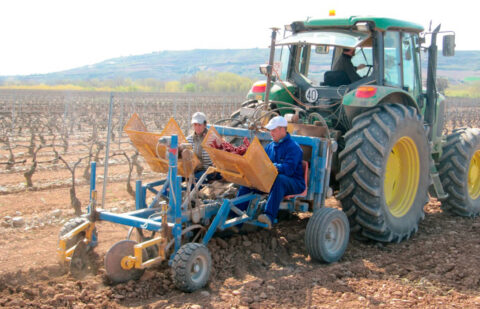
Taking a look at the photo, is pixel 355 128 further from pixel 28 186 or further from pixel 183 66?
pixel 183 66

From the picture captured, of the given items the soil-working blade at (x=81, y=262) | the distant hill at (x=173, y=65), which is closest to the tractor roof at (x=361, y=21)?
the soil-working blade at (x=81, y=262)

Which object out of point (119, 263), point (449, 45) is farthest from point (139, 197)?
point (449, 45)

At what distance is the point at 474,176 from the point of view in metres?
7.70

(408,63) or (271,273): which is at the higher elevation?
(408,63)

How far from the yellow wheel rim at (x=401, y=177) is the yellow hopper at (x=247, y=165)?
191 centimetres

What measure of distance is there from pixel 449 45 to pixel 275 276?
12.9 feet

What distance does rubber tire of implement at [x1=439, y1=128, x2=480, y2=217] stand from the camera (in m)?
7.11

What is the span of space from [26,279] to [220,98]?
29421 millimetres

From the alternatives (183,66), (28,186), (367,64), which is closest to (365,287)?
(367,64)

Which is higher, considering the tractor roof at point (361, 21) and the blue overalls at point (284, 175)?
→ the tractor roof at point (361, 21)

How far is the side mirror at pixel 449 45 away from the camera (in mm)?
6559

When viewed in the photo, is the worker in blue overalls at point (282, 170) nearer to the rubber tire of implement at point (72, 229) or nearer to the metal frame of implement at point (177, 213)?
the metal frame of implement at point (177, 213)

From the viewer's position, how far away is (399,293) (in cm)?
437

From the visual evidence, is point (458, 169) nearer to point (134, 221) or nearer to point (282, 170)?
point (282, 170)
